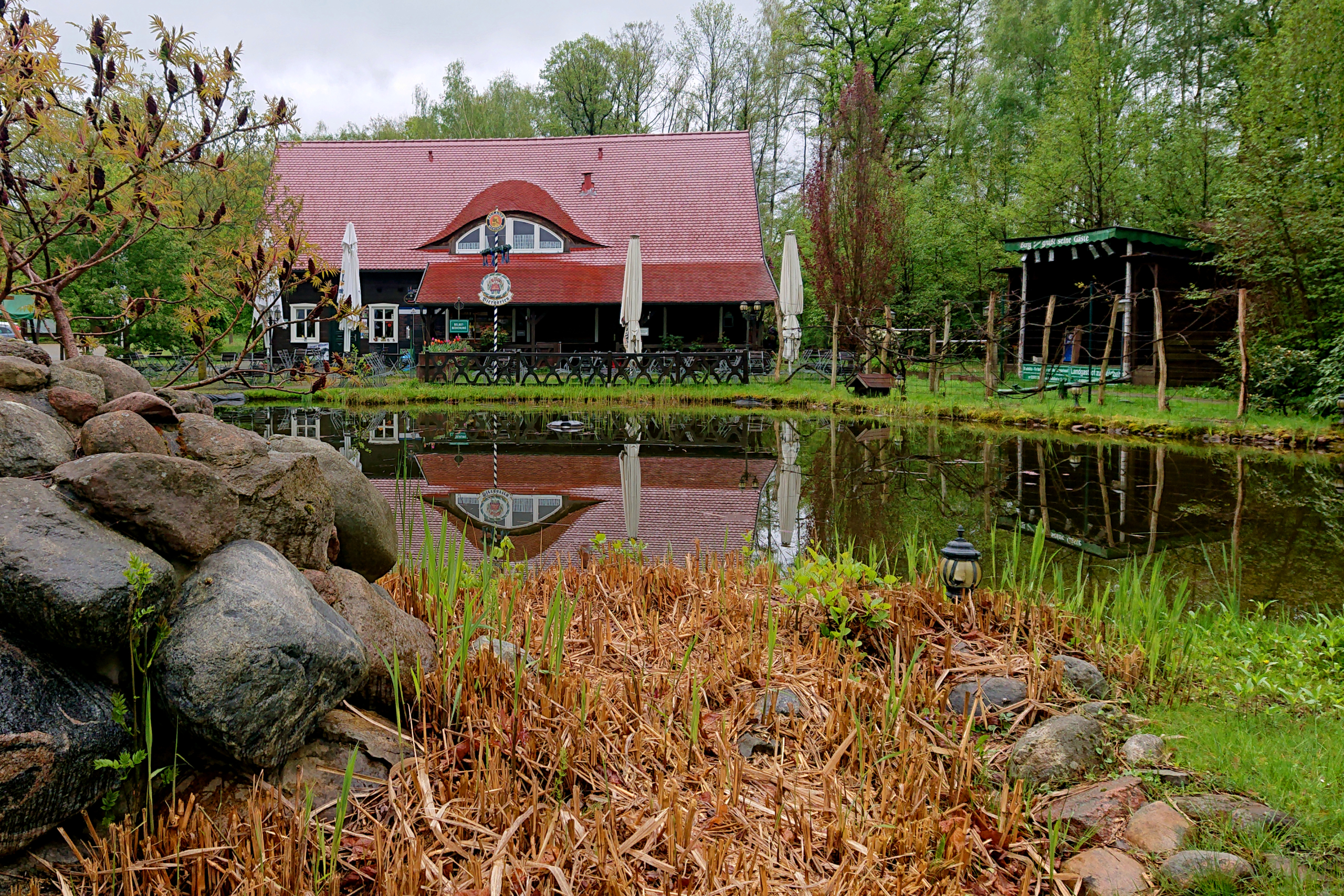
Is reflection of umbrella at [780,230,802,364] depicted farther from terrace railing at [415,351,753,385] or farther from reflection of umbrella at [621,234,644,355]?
reflection of umbrella at [621,234,644,355]

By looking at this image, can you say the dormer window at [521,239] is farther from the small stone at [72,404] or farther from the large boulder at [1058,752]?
the large boulder at [1058,752]

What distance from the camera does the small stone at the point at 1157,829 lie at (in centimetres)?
231

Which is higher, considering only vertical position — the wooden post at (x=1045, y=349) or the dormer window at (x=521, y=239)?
the dormer window at (x=521, y=239)

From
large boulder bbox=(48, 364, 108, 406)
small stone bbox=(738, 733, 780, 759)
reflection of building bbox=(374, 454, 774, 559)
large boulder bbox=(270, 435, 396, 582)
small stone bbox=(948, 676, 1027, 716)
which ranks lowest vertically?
small stone bbox=(738, 733, 780, 759)

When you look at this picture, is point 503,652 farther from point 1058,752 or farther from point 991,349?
point 991,349

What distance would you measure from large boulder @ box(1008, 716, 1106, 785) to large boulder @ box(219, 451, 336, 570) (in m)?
2.44

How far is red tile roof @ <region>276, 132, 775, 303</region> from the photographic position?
26.4 metres

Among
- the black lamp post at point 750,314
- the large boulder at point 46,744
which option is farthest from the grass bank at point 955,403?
the large boulder at point 46,744

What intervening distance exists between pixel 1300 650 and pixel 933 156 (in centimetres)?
3277

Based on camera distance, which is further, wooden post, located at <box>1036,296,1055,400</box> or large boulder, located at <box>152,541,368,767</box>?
wooden post, located at <box>1036,296,1055,400</box>

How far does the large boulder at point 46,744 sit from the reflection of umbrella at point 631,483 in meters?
4.20

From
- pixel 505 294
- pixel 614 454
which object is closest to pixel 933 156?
pixel 505 294

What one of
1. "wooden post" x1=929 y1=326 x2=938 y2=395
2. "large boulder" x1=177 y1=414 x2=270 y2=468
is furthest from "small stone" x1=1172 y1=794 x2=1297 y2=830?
"wooden post" x1=929 y1=326 x2=938 y2=395

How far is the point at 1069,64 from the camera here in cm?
2419
